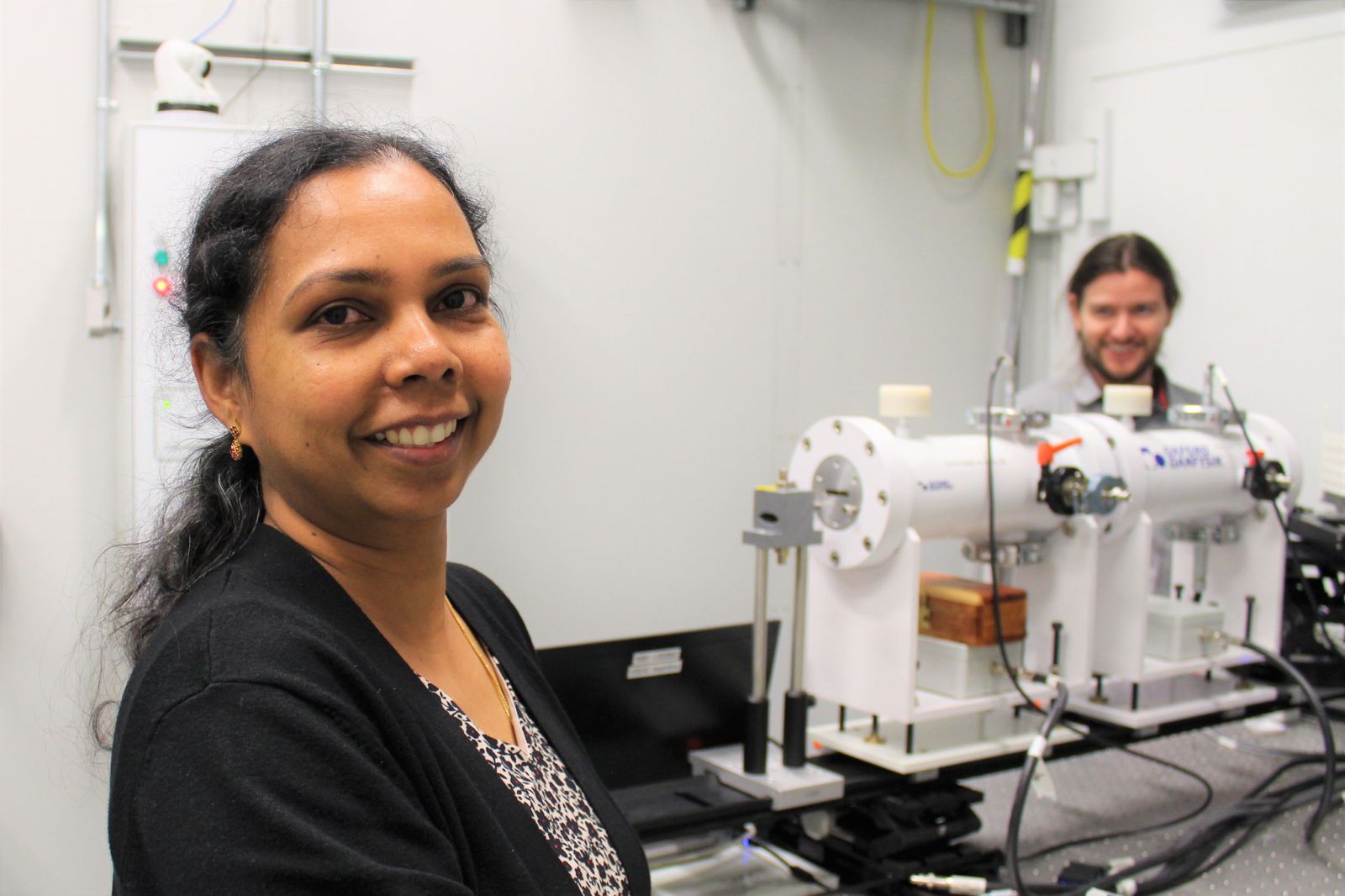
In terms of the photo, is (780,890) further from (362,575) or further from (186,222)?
(186,222)

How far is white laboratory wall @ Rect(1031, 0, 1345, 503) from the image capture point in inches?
105

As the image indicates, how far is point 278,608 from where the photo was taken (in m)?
0.72

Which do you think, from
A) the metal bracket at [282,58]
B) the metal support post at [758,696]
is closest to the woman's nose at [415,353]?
the metal support post at [758,696]

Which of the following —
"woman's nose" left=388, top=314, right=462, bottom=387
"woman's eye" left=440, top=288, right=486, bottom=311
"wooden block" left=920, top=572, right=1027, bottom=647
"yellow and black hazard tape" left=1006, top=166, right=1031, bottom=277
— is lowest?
"wooden block" left=920, top=572, right=1027, bottom=647

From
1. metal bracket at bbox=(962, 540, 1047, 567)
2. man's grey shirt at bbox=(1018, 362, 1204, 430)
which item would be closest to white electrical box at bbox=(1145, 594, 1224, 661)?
metal bracket at bbox=(962, 540, 1047, 567)

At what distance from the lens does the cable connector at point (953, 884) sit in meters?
1.29

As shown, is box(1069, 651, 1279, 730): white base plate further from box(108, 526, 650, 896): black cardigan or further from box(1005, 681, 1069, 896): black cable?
box(108, 526, 650, 896): black cardigan

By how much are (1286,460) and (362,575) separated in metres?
1.57

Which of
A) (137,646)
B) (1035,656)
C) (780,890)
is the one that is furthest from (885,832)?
(137,646)

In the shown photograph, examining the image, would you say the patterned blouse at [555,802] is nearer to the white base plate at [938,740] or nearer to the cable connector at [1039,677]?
the white base plate at [938,740]

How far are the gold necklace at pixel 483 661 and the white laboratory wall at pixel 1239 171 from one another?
215 cm

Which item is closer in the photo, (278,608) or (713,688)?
(278,608)

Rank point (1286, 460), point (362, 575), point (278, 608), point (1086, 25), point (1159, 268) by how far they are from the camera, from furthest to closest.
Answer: point (1086, 25), point (1159, 268), point (1286, 460), point (362, 575), point (278, 608)

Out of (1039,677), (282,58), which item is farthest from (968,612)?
(282,58)
